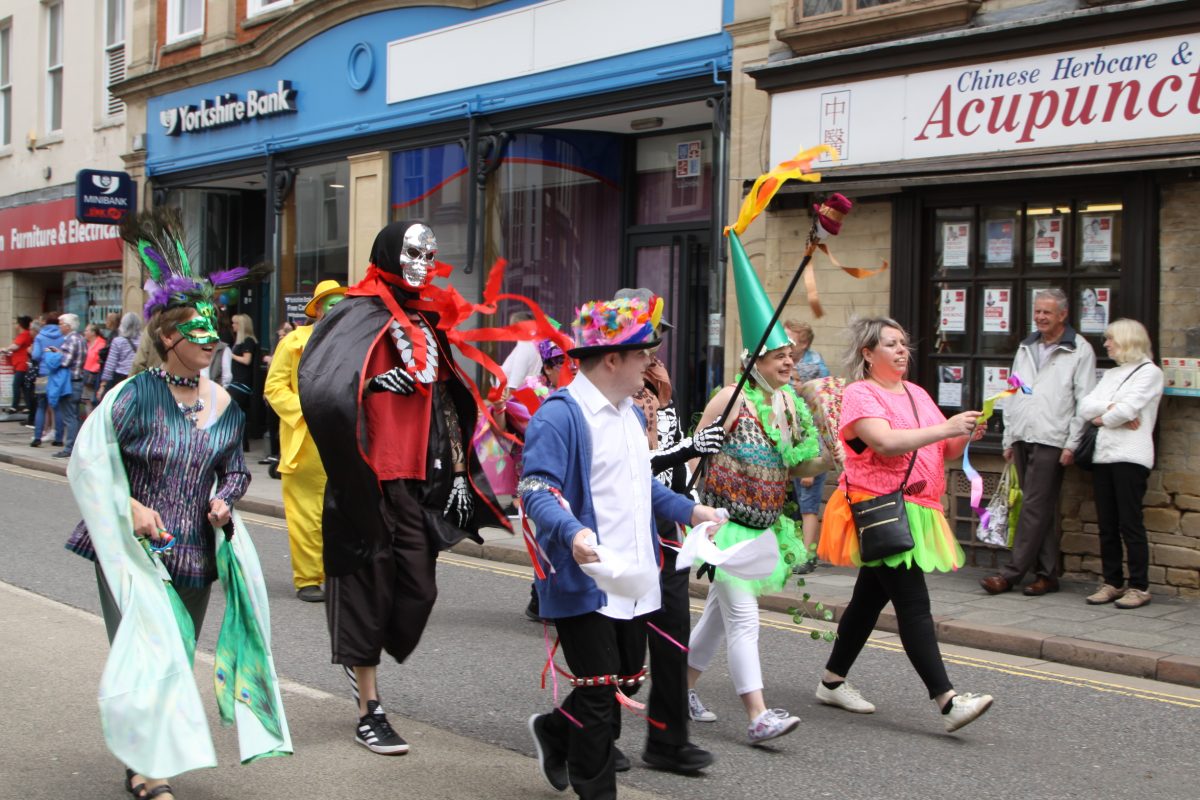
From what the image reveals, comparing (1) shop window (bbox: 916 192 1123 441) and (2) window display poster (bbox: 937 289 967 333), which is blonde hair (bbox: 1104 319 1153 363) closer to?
(1) shop window (bbox: 916 192 1123 441)

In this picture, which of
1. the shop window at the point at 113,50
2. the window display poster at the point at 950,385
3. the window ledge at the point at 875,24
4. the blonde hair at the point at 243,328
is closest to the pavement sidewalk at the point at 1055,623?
the window display poster at the point at 950,385

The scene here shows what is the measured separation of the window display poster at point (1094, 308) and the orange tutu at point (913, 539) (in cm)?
431

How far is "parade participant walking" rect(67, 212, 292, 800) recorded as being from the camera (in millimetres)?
4098

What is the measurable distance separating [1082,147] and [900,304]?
186 cm

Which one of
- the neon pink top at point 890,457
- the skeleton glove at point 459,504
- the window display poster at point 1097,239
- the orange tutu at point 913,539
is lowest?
the orange tutu at point 913,539

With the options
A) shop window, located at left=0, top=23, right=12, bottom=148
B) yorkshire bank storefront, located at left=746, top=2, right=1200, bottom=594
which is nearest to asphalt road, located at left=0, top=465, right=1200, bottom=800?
yorkshire bank storefront, located at left=746, top=2, right=1200, bottom=594

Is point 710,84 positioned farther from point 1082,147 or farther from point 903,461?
point 903,461

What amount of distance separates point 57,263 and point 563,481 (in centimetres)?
2206

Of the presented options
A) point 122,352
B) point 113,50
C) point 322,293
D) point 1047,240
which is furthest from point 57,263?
point 322,293

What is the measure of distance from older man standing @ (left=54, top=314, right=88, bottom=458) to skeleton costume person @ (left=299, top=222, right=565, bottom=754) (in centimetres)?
1436

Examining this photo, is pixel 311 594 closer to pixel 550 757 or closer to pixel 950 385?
pixel 550 757

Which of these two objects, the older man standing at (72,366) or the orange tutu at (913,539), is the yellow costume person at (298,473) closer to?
the orange tutu at (913,539)

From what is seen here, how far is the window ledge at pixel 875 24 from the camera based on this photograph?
1012cm

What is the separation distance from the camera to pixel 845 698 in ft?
19.7
